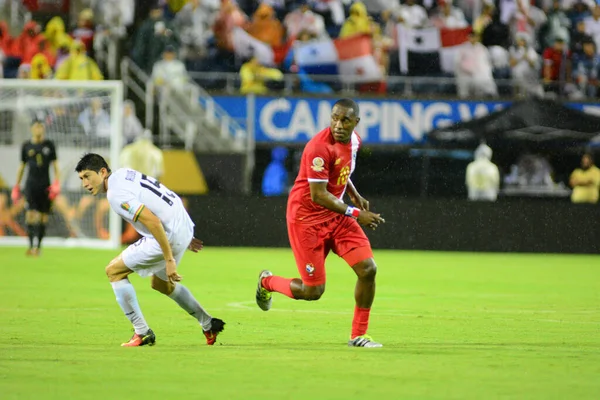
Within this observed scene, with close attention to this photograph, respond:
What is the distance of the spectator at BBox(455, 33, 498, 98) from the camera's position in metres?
26.8

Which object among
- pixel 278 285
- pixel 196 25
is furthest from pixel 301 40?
pixel 278 285

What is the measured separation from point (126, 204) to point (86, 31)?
1865 centimetres

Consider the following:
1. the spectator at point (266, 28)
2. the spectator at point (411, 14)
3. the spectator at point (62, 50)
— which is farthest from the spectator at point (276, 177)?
the spectator at point (62, 50)

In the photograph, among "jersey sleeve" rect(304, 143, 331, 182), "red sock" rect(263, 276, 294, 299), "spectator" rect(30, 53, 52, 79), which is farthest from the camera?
"spectator" rect(30, 53, 52, 79)

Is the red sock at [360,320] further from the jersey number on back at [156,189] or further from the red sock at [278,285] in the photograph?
the jersey number on back at [156,189]

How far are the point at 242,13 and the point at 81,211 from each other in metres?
6.76

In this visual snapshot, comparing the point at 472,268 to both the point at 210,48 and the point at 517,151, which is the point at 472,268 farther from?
the point at 210,48

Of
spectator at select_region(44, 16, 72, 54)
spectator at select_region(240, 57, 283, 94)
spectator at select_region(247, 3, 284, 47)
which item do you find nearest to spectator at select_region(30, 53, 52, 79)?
spectator at select_region(44, 16, 72, 54)

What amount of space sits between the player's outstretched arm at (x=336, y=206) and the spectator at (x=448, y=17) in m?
18.6

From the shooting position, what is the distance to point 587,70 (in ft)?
91.0

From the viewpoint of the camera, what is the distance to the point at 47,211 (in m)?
21.2

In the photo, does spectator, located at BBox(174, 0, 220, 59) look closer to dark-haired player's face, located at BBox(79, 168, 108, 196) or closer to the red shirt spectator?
the red shirt spectator

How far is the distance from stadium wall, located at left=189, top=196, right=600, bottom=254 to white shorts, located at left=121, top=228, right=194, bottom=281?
593 inches

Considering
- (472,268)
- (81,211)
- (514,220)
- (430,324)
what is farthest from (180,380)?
(514,220)
